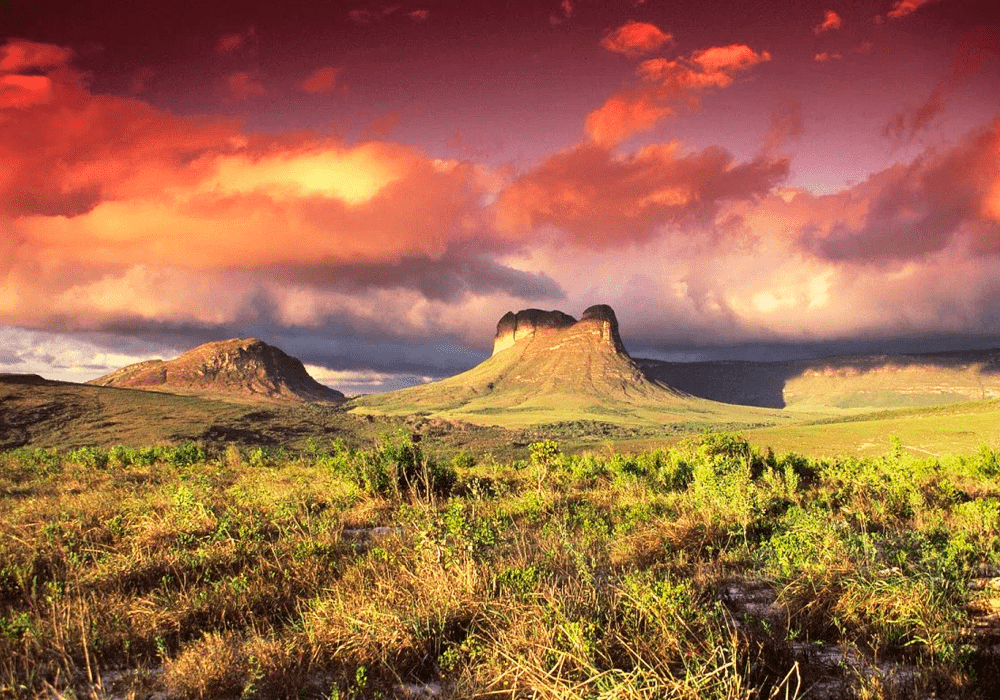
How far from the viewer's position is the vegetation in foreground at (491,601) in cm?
432

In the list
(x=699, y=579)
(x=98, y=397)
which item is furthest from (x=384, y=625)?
(x=98, y=397)

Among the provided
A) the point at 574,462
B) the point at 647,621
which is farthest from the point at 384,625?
the point at 574,462

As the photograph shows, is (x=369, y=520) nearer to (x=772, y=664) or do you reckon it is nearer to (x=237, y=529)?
(x=237, y=529)

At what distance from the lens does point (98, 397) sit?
11125 centimetres

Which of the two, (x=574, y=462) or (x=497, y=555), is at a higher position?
(x=497, y=555)

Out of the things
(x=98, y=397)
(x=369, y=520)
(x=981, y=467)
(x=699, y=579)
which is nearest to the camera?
(x=699, y=579)

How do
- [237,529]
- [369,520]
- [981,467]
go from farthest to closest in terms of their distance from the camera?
[981,467] → [369,520] → [237,529]

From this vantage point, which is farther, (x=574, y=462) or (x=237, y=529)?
(x=574, y=462)

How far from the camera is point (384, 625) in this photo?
4984 millimetres

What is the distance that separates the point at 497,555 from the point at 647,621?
2.41 meters

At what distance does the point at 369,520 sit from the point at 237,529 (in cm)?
261

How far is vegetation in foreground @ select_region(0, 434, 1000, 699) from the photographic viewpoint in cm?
432

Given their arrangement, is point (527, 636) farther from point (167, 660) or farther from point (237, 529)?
point (237, 529)

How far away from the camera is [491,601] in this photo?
525 cm
